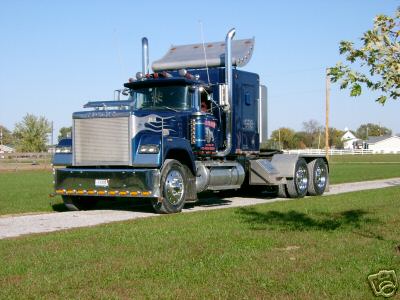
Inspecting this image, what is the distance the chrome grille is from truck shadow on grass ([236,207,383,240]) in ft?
9.43

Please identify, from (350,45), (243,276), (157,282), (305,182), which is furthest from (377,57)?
(305,182)

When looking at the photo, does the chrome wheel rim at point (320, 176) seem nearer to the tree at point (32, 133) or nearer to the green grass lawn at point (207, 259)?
the green grass lawn at point (207, 259)

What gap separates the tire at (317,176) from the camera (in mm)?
19891

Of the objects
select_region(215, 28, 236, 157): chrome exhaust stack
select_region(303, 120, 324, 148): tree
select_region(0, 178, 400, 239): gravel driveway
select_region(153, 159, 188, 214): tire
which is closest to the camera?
select_region(0, 178, 400, 239): gravel driveway

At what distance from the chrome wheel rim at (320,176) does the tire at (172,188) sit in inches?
275

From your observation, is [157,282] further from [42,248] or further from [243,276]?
[42,248]

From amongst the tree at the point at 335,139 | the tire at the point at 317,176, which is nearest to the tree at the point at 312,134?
the tree at the point at 335,139

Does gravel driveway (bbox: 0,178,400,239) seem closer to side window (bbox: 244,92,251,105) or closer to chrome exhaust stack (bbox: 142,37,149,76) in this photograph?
side window (bbox: 244,92,251,105)

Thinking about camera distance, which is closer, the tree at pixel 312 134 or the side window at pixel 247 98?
the side window at pixel 247 98

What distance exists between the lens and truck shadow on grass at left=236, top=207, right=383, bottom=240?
1062 centimetres

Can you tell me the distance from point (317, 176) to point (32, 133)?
199 ft

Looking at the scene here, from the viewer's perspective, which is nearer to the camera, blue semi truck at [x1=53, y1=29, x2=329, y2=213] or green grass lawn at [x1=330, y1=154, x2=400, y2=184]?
blue semi truck at [x1=53, y1=29, x2=329, y2=213]

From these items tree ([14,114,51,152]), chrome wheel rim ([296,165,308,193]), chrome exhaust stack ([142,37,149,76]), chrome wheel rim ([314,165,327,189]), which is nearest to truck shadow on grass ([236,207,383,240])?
chrome wheel rim ([296,165,308,193])

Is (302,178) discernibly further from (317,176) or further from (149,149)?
(149,149)
